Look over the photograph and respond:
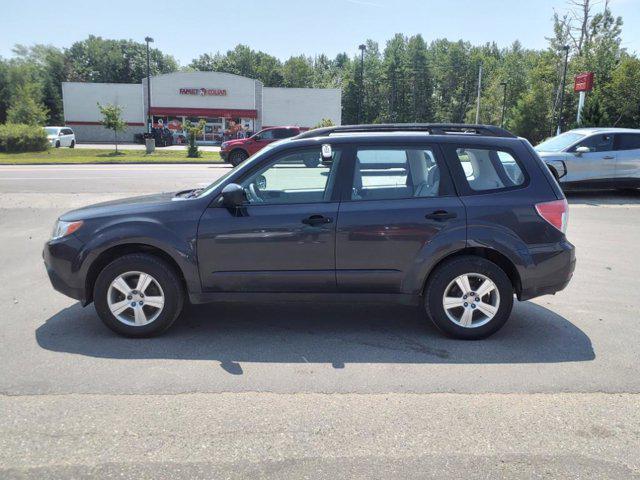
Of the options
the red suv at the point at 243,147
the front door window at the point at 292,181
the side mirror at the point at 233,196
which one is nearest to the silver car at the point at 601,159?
the front door window at the point at 292,181

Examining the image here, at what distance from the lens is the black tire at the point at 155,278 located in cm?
459

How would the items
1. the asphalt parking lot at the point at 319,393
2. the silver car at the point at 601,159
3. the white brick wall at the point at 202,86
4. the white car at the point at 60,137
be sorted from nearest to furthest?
1. the asphalt parking lot at the point at 319,393
2. the silver car at the point at 601,159
3. the white car at the point at 60,137
4. the white brick wall at the point at 202,86

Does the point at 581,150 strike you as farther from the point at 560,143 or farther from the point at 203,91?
the point at 203,91

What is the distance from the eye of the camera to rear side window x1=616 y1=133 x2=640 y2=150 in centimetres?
1371

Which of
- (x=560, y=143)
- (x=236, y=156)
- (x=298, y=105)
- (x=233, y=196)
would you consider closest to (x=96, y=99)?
(x=298, y=105)

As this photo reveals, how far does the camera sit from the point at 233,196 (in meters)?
4.46

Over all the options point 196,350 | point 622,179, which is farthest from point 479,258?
point 622,179

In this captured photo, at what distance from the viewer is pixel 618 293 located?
20.3 ft

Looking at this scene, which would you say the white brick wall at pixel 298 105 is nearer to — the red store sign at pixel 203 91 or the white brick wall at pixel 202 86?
the white brick wall at pixel 202 86

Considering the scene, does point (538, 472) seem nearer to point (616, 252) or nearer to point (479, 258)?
point (479, 258)

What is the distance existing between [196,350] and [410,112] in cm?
9013

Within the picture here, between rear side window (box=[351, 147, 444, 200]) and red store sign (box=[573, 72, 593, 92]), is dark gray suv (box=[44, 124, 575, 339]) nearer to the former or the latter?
rear side window (box=[351, 147, 444, 200])

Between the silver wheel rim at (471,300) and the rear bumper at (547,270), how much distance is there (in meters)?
0.29

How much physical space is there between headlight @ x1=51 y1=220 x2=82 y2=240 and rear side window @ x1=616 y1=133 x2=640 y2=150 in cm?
1322
